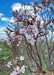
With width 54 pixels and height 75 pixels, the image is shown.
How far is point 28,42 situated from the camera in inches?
52.3

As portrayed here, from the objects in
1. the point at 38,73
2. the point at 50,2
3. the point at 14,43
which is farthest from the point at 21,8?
the point at 38,73

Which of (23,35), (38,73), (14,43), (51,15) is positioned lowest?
(38,73)

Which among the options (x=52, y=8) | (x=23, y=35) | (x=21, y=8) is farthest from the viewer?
(x=52, y=8)

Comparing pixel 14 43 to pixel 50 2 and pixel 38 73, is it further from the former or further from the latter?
pixel 50 2

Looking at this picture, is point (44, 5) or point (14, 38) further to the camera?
point (44, 5)

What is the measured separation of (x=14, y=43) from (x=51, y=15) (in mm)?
1079

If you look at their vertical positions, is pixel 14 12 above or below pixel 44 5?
below

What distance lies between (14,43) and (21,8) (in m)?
0.80

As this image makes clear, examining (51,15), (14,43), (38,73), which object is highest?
(51,15)

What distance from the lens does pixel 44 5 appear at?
218 cm

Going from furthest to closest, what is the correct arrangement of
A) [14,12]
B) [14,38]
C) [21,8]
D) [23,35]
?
[21,8] < [14,12] < [14,38] < [23,35]

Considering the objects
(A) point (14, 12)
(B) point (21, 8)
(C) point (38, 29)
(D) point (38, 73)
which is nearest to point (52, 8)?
(B) point (21, 8)

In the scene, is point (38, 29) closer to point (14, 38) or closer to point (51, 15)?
point (14, 38)

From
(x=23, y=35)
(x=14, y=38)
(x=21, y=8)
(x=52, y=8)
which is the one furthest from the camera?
(x=52, y=8)
